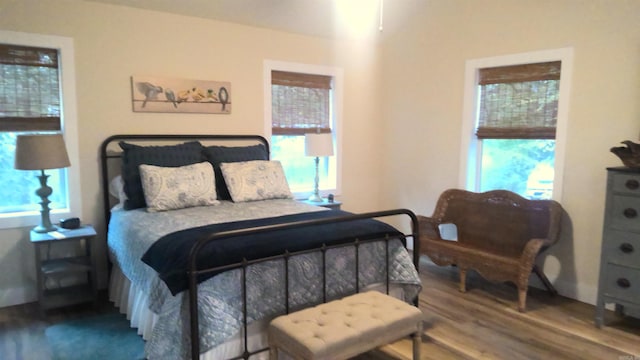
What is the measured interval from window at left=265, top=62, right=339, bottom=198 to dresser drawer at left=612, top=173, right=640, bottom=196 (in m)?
2.63

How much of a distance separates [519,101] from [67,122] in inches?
145

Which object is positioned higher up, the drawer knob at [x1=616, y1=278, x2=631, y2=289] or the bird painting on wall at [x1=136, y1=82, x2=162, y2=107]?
the bird painting on wall at [x1=136, y1=82, x2=162, y2=107]

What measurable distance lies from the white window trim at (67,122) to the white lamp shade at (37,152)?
327 millimetres

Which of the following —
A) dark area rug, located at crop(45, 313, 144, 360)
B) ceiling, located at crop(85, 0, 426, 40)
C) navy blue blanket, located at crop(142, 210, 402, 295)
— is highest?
ceiling, located at crop(85, 0, 426, 40)

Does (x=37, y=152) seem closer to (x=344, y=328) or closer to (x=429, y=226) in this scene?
(x=344, y=328)

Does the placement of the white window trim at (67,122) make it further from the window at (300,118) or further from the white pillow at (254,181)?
the window at (300,118)

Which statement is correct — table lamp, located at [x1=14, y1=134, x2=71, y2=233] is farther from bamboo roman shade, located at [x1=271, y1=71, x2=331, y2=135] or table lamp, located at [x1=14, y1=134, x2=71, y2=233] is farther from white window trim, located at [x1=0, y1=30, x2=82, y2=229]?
bamboo roman shade, located at [x1=271, y1=71, x2=331, y2=135]

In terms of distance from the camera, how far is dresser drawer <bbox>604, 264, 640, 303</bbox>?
9.33ft

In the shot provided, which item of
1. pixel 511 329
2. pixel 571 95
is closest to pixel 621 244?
pixel 511 329

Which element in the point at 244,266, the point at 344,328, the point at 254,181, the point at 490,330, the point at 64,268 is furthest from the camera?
the point at 254,181

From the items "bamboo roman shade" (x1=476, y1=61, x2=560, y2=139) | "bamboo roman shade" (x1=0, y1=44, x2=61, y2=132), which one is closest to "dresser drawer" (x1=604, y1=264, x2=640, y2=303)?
"bamboo roman shade" (x1=476, y1=61, x2=560, y2=139)

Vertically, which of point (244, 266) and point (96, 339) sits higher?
point (244, 266)

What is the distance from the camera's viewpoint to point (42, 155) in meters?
3.01

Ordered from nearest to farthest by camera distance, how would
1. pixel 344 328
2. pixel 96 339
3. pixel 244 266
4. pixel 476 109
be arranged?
pixel 344 328
pixel 244 266
pixel 96 339
pixel 476 109
